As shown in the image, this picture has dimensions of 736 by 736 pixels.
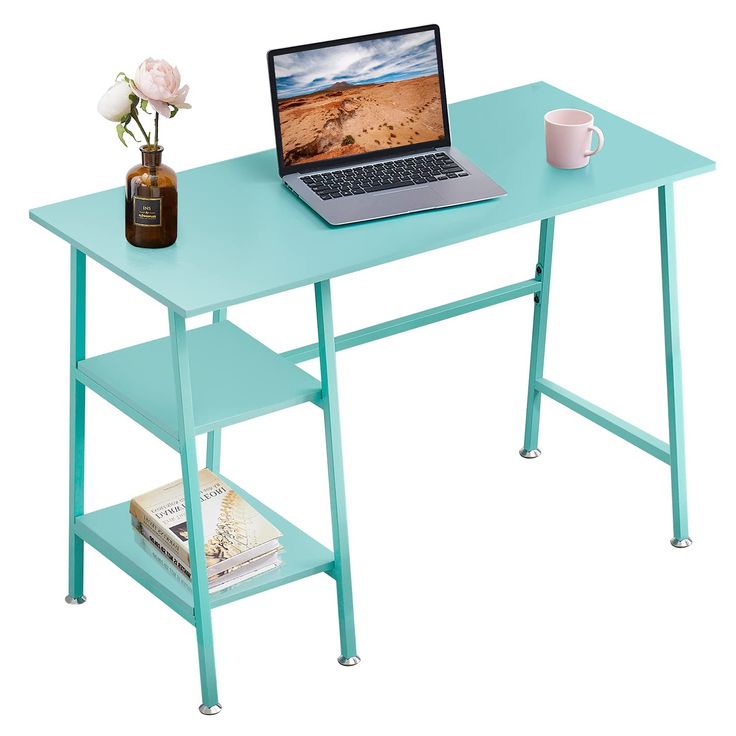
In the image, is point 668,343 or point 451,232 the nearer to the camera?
point 451,232

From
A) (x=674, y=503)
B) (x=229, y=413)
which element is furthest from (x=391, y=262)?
(x=674, y=503)

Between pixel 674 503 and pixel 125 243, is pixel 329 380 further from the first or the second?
pixel 674 503

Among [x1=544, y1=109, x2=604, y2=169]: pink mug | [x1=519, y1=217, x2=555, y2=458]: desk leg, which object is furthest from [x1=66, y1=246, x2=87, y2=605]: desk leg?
[x1=519, y1=217, x2=555, y2=458]: desk leg

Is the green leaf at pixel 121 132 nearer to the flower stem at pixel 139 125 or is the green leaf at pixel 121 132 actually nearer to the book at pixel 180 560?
the flower stem at pixel 139 125

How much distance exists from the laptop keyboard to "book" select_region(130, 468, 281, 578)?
32.9 inches

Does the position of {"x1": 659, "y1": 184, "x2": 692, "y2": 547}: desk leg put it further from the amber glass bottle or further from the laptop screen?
the amber glass bottle

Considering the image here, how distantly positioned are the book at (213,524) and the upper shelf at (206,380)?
39 centimetres

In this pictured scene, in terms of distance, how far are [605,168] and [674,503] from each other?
3.46 feet

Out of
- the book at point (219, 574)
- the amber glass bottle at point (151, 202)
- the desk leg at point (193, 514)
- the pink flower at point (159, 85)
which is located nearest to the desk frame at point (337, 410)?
the desk leg at point (193, 514)

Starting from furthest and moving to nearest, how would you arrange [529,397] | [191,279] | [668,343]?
[529,397] < [668,343] < [191,279]

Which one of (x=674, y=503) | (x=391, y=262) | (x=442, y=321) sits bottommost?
(x=674, y=503)

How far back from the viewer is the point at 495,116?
5.66 meters

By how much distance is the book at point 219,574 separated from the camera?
508 cm

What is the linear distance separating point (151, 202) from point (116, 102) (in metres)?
0.25
